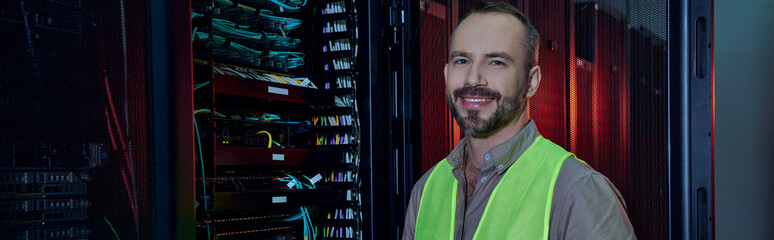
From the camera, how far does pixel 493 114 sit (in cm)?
157

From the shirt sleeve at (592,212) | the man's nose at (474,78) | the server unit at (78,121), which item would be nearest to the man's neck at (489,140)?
the man's nose at (474,78)

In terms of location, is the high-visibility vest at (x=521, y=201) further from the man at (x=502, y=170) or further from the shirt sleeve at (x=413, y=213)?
the shirt sleeve at (x=413, y=213)

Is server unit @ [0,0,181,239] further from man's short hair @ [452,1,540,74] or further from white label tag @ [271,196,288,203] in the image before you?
man's short hair @ [452,1,540,74]

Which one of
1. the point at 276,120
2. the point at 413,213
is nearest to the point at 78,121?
the point at 413,213

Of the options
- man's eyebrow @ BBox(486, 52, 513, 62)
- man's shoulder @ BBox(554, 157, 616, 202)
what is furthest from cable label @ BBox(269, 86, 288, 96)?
man's shoulder @ BBox(554, 157, 616, 202)

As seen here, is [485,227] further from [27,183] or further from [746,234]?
[746,234]

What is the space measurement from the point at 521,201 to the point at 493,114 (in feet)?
0.78

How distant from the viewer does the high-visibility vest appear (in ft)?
4.57

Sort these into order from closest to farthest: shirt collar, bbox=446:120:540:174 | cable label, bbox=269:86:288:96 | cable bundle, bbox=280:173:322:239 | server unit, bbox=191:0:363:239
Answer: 1. shirt collar, bbox=446:120:540:174
2. server unit, bbox=191:0:363:239
3. cable label, bbox=269:86:288:96
4. cable bundle, bbox=280:173:322:239

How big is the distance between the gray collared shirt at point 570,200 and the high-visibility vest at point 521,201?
2 centimetres

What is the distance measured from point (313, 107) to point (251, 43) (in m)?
0.32

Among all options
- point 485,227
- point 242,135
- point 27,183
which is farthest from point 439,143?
→ point 27,183

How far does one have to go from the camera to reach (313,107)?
8.02 ft

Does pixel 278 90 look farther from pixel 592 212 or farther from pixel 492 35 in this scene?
pixel 592 212
